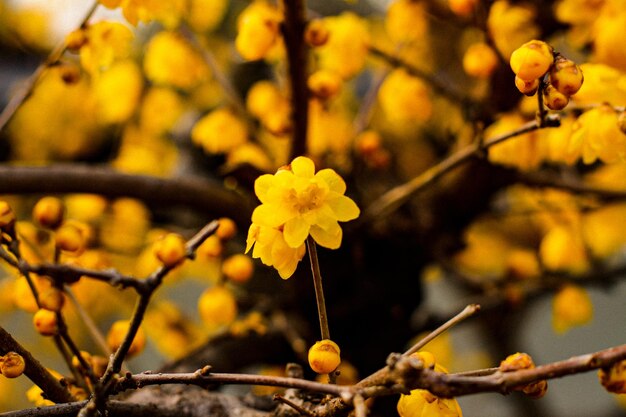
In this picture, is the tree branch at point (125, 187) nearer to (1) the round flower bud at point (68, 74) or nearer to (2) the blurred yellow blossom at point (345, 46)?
(1) the round flower bud at point (68, 74)

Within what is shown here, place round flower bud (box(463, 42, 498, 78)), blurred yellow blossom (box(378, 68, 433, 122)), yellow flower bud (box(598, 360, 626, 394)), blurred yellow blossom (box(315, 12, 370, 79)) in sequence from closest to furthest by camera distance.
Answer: yellow flower bud (box(598, 360, 626, 394)) < round flower bud (box(463, 42, 498, 78)) < blurred yellow blossom (box(315, 12, 370, 79)) < blurred yellow blossom (box(378, 68, 433, 122))

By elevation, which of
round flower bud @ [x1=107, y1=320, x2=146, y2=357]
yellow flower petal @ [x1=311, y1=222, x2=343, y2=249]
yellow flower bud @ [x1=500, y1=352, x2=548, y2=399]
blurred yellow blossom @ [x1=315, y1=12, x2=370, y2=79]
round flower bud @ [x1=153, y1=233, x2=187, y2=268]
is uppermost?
blurred yellow blossom @ [x1=315, y1=12, x2=370, y2=79]

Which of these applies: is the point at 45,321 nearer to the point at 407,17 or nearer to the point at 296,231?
the point at 296,231

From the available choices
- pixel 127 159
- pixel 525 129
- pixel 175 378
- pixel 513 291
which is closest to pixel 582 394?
pixel 513 291

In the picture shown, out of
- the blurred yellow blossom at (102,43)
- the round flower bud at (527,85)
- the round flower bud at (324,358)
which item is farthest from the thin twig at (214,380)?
the blurred yellow blossom at (102,43)

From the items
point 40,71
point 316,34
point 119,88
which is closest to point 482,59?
point 316,34

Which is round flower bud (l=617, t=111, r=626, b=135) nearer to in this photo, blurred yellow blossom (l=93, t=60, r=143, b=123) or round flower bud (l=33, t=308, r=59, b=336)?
round flower bud (l=33, t=308, r=59, b=336)

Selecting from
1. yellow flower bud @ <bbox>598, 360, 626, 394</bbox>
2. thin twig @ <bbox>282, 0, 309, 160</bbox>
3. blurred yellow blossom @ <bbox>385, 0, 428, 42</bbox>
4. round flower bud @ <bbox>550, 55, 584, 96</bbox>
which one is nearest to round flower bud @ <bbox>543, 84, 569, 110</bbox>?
round flower bud @ <bbox>550, 55, 584, 96</bbox>
